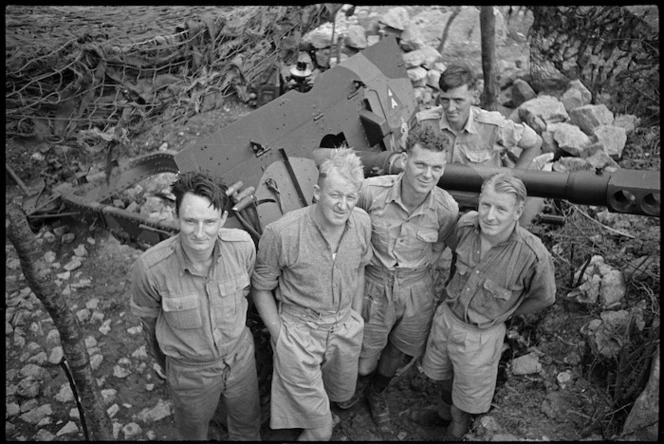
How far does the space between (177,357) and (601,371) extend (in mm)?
2455

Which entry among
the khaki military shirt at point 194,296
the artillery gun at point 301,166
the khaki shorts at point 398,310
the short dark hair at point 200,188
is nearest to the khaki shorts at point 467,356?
the khaki shorts at point 398,310

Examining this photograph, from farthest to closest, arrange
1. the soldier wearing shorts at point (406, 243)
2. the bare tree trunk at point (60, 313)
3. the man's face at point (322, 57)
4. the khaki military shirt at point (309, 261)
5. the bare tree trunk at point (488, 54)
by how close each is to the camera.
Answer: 1. the man's face at point (322, 57)
2. the bare tree trunk at point (488, 54)
3. the soldier wearing shorts at point (406, 243)
4. the khaki military shirt at point (309, 261)
5. the bare tree trunk at point (60, 313)

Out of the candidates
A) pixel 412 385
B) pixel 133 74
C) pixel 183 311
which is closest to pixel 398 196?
pixel 183 311

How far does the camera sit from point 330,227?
3.05m

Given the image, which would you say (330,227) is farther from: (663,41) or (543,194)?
(663,41)

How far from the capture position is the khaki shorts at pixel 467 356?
10.9ft

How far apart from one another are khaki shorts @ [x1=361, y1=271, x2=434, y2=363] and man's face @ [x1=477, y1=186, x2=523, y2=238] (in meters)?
0.66

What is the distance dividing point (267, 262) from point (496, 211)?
3.80ft

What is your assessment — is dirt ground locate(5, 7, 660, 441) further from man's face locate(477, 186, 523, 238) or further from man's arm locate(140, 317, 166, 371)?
man's face locate(477, 186, 523, 238)

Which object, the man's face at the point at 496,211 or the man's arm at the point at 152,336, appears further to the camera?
the man's arm at the point at 152,336

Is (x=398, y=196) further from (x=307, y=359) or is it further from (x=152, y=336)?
(x=152, y=336)

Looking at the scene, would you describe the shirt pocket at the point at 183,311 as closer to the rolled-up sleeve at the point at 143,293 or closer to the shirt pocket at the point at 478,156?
the rolled-up sleeve at the point at 143,293

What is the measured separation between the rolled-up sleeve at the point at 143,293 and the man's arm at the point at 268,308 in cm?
51

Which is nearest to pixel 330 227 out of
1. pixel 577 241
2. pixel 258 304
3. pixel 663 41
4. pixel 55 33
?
pixel 258 304
